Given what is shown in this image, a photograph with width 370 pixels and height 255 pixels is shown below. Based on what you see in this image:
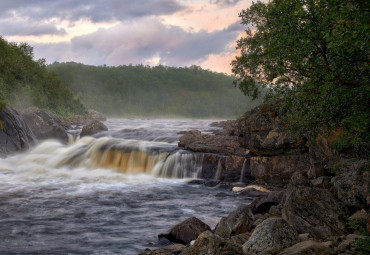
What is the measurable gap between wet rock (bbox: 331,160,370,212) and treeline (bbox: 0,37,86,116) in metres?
49.7

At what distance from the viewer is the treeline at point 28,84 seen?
212 ft

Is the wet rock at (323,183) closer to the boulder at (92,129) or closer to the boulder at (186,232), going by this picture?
the boulder at (186,232)

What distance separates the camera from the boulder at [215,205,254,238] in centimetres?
1318

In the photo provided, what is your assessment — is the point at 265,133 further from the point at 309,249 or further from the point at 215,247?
the point at 215,247

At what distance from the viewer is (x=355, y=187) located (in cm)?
1433

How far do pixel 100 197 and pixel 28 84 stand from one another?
61.7 meters

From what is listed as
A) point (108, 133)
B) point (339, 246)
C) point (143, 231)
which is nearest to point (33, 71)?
point (108, 133)

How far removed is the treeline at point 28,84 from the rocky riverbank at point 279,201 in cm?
4043

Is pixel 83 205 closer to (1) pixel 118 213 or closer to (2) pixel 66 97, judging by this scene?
(1) pixel 118 213

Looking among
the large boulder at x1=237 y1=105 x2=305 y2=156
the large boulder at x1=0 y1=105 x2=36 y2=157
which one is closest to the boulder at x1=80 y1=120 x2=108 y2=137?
the large boulder at x1=0 y1=105 x2=36 y2=157

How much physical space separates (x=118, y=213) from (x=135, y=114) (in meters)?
167

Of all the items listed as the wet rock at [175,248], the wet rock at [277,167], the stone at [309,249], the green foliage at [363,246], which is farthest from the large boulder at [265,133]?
the stone at [309,249]

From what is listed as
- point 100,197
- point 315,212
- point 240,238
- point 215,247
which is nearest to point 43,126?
point 100,197

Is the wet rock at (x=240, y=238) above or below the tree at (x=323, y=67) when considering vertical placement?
below
